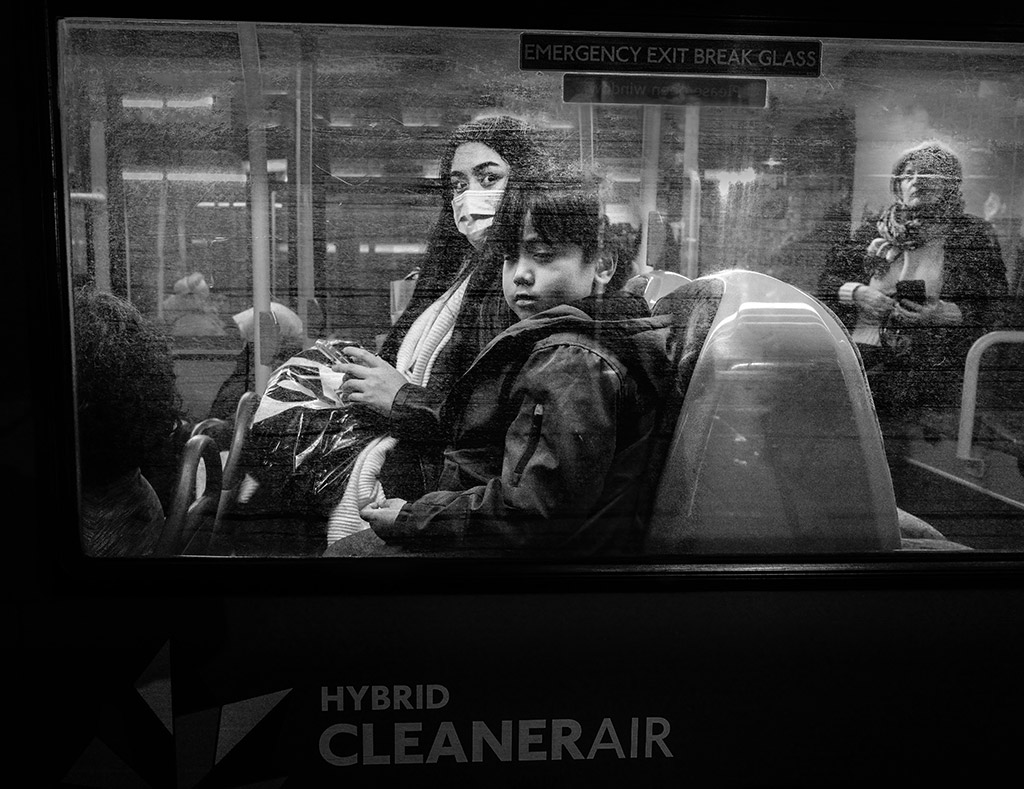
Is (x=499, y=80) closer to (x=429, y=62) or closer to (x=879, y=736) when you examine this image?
(x=429, y=62)

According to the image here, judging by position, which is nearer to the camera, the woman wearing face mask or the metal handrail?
the woman wearing face mask

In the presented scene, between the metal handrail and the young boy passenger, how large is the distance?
0.66 meters

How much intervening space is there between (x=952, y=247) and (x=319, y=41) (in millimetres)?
1357

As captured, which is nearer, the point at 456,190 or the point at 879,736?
the point at 456,190

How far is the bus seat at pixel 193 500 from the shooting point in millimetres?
1980

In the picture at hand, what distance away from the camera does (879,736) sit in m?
2.13

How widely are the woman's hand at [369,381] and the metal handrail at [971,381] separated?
1.18 metres

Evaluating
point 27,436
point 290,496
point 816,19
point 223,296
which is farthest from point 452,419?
point 816,19

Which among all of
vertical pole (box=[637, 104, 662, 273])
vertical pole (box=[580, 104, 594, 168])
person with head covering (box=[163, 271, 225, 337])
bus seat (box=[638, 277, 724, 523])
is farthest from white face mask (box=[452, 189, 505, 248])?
person with head covering (box=[163, 271, 225, 337])

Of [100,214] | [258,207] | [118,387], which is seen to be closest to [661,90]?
[258,207]

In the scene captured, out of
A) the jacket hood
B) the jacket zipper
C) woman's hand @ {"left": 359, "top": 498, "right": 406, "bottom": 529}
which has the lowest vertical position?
woman's hand @ {"left": 359, "top": 498, "right": 406, "bottom": 529}

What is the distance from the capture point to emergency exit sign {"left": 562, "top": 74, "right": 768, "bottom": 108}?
76.0 inches

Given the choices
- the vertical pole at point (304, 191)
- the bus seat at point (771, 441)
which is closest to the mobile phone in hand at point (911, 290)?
the bus seat at point (771, 441)

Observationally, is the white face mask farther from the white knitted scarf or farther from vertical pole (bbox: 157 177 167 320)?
vertical pole (bbox: 157 177 167 320)
